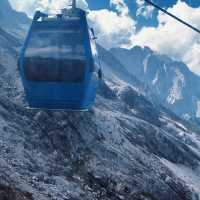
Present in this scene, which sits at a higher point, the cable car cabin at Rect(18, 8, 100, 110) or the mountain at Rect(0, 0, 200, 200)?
the cable car cabin at Rect(18, 8, 100, 110)

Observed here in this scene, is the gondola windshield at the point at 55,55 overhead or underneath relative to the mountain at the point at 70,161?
overhead

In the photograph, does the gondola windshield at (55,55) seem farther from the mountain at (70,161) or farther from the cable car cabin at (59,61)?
the mountain at (70,161)

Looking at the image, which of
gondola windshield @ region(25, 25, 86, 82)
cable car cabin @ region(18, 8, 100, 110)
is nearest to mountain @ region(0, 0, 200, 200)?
cable car cabin @ region(18, 8, 100, 110)

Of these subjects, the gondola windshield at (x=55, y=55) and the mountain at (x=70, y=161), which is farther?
the mountain at (x=70, y=161)

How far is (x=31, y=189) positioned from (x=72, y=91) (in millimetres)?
20070

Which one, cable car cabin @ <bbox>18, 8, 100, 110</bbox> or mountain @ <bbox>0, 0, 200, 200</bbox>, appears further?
mountain @ <bbox>0, 0, 200, 200</bbox>

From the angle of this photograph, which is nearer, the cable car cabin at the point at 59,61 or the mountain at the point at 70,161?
the cable car cabin at the point at 59,61

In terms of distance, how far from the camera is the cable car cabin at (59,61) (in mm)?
16766

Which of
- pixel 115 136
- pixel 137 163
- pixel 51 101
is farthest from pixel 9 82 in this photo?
pixel 51 101

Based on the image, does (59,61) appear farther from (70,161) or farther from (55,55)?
(70,161)

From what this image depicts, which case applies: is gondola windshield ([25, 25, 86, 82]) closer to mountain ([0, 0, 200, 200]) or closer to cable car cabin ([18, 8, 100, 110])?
cable car cabin ([18, 8, 100, 110])

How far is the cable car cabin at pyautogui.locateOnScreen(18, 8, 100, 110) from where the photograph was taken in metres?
16.8

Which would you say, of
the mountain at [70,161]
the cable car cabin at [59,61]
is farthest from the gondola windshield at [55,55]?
the mountain at [70,161]

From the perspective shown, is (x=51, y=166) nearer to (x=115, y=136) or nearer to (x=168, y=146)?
(x=115, y=136)
